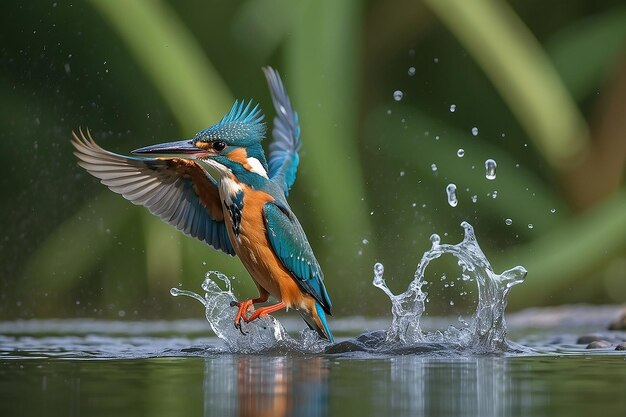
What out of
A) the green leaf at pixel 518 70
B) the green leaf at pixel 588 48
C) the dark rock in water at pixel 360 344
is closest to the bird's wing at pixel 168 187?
the dark rock in water at pixel 360 344

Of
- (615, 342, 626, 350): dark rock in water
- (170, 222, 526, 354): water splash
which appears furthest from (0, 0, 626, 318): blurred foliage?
(615, 342, 626, 350): dark rock in water

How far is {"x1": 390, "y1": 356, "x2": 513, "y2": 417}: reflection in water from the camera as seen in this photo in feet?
11.0

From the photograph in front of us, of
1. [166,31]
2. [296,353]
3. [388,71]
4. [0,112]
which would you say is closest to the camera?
[296,353]

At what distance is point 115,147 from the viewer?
317 inches

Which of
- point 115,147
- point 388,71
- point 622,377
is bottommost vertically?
point 622,377

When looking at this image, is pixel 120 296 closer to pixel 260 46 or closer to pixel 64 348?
pixel 260 46

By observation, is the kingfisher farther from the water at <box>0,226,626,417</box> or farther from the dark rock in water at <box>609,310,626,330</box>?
the dark rock in water at <box>609,310,626,330</box>

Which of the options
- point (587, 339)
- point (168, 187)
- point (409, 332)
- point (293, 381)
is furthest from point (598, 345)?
point (168, 187)

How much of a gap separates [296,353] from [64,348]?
3.18 ft

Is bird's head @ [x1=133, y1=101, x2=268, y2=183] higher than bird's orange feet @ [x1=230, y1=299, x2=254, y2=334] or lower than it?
higher

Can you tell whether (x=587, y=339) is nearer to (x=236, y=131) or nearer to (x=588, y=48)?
(x=236, y=131)

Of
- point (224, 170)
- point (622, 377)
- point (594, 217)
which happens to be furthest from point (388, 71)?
point (622, 377)

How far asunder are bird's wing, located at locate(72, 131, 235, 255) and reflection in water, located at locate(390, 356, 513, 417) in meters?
1.16

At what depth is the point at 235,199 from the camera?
17.3 ft
